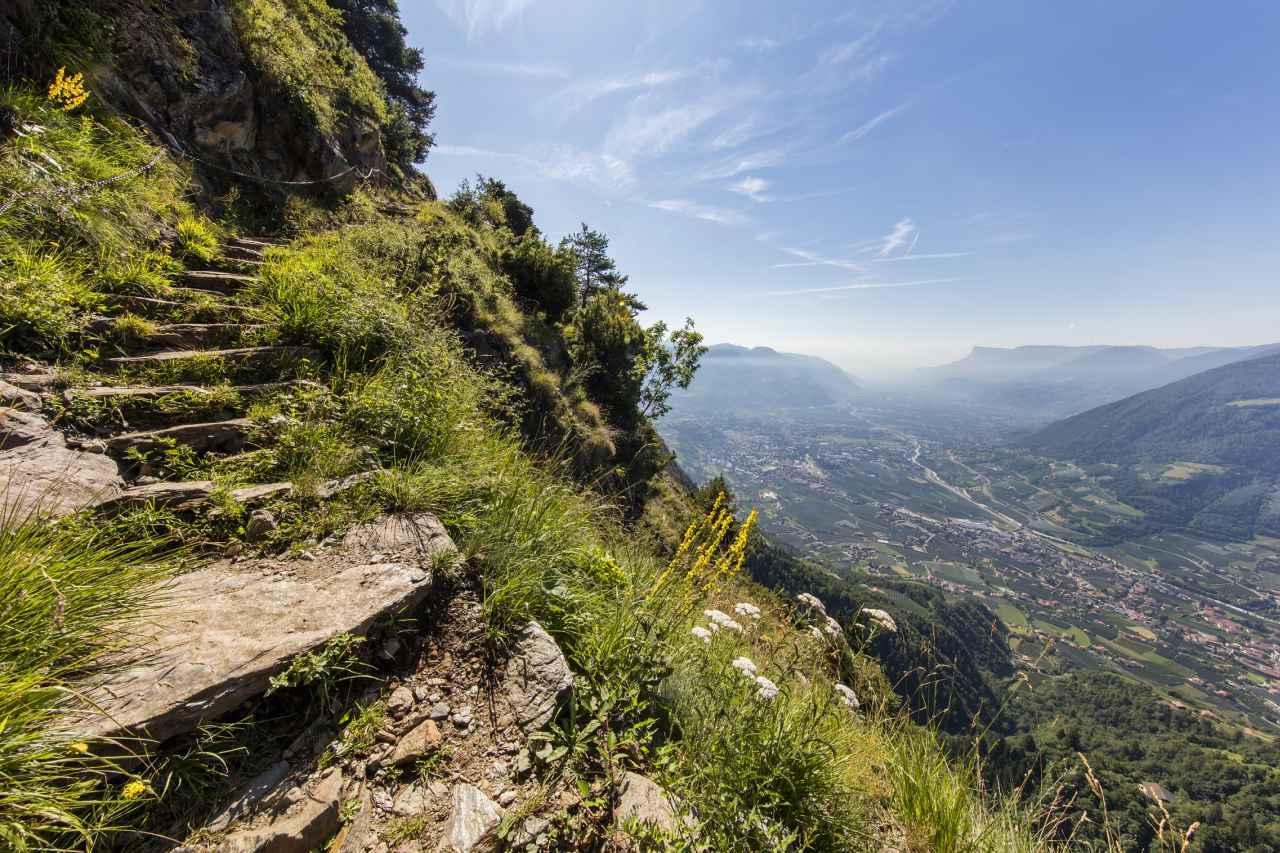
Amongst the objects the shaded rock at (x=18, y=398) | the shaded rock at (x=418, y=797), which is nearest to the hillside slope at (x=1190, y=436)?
the shaded rock at (x=418, y=797)

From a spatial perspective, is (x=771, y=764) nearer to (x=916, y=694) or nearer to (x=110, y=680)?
(x=916, y=694)

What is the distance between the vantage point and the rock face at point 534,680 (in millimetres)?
2494

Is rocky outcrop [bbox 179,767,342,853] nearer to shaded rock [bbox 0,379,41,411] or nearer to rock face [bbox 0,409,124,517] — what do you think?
rock face [bbox 0,409,124,517]

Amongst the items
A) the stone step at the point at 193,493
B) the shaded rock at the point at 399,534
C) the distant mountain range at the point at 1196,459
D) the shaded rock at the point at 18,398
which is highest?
the shaded rock at the point at 18,398

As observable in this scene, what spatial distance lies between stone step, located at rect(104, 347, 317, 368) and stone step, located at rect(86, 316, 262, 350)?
0.49 ft

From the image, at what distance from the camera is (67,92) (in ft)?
18.9

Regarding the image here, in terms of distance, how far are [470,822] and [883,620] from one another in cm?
389

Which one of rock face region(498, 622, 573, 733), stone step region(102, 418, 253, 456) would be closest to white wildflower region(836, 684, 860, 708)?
rock face region(498, 622, 573, 733)

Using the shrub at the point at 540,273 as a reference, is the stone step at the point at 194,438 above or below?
below

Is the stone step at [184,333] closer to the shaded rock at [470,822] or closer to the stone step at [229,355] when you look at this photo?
the stone step at [229,355]

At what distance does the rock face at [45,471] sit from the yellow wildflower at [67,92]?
18.6ft

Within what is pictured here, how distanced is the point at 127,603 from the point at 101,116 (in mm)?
9367

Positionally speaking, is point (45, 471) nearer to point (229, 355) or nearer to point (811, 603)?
point (229, 355)

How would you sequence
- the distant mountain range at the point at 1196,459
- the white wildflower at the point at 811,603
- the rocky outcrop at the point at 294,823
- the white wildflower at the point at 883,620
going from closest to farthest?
the rocky outcrop at the point at 294,823
the white wildflower at the point at 883,620
the white wildflower at the point at 811,603
the distant mountain range at the point at 1196,459
